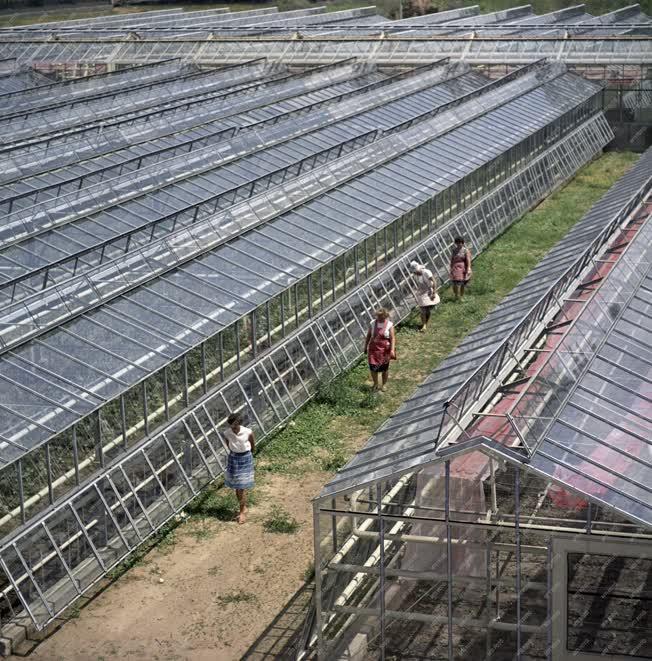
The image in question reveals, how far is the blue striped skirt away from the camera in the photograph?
706 inches

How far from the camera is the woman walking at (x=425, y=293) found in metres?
26.2

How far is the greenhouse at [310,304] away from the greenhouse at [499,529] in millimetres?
38

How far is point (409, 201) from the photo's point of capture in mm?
29781

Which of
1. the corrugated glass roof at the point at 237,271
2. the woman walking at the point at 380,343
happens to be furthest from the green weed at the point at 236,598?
the woman walking at the point at 380,343

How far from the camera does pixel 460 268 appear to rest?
28.2m

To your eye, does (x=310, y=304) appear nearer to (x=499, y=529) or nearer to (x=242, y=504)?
(x=242, y=504)

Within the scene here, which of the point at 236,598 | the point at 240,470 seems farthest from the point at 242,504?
the point at 236,598

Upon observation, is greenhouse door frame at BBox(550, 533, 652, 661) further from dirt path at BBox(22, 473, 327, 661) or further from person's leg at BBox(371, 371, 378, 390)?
person's leg at BBox(371, 371, 378, 390)

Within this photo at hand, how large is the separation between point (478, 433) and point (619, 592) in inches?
89.3

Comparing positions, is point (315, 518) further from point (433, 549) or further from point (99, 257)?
point (99, 257)

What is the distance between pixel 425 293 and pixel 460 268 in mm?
2179

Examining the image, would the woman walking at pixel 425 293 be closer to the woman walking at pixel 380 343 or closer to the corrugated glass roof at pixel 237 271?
the corrugated glass roof at pixel 237 271

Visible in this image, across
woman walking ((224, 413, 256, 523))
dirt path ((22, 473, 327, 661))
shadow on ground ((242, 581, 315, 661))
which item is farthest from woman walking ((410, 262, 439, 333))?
shadow on ground ((242, 581, 315, 661))

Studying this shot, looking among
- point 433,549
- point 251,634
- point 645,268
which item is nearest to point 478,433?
point 433,549
